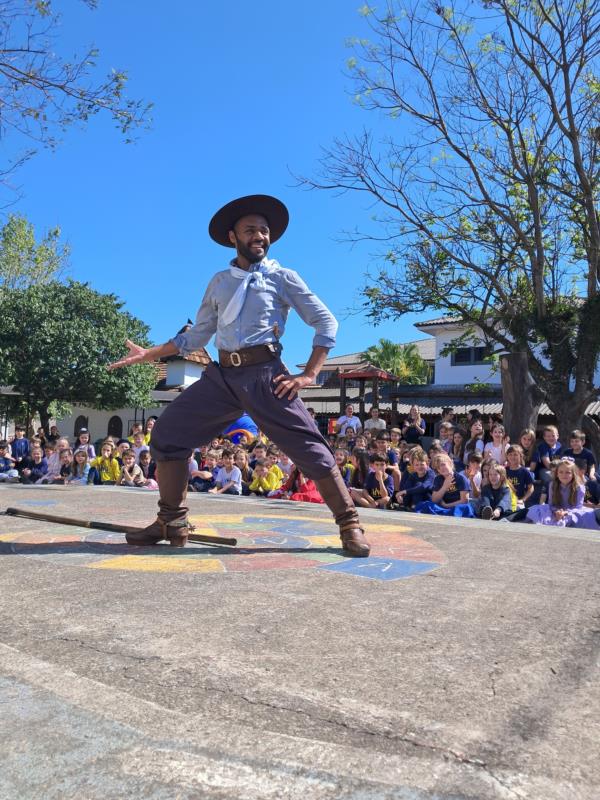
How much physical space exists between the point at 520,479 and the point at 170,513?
6.38m

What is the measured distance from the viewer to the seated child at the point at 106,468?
1135 centimetres

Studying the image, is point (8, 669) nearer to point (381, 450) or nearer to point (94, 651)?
point (94, 651)

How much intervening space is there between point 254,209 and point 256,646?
2.75 metres

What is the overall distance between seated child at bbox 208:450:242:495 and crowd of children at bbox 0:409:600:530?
2 centimetres

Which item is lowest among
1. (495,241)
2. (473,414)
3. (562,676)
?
(562,676)

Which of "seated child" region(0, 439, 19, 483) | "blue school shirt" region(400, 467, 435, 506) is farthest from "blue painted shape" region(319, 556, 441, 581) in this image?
"seated child" region(0, 439, 19, 483)

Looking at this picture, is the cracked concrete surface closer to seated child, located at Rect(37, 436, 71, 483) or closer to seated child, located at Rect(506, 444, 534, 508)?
seated child, located at Rect(506, 444, 534, 508)

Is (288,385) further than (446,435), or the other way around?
(446,435)

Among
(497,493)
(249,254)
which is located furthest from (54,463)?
(249,254)

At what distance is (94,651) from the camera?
5.79 feet

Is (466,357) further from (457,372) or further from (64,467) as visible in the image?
(64,467)

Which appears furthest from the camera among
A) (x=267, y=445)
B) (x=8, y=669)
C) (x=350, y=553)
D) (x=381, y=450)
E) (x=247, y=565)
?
(x=267, y=445)

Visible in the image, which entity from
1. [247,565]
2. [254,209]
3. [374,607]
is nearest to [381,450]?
[254,209]

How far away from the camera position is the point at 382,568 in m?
2.98
